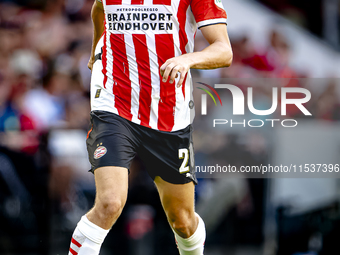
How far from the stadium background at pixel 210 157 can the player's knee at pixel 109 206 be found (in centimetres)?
209

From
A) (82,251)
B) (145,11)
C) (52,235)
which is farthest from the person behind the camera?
(52,235)

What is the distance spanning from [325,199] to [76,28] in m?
3.64

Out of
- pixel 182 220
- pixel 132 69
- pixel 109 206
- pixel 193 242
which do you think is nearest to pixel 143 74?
pixel 132 69

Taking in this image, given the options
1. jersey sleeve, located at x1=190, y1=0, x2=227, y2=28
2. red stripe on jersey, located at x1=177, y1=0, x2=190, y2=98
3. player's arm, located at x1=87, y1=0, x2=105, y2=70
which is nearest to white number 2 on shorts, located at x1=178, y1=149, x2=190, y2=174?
red stripe on jersey, located at x1=177, y1=0, x2=190, y2=98

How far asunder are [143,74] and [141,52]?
138 millimetres

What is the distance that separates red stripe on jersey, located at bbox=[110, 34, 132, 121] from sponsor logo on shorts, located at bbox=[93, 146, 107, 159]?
11.3 inches

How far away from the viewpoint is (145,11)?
8.57ft

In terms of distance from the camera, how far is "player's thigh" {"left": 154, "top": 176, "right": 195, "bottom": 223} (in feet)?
8.74

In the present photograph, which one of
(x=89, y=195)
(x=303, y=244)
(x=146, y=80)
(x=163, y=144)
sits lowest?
(x=303, y=244)

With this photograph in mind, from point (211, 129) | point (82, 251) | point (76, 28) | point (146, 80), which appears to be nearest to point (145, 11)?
point (146, 80)

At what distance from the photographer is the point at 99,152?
238cm

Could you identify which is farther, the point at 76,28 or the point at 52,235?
the point at 76,28

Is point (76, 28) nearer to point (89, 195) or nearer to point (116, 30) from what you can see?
point (89, 195)

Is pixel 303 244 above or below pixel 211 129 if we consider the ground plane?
below
